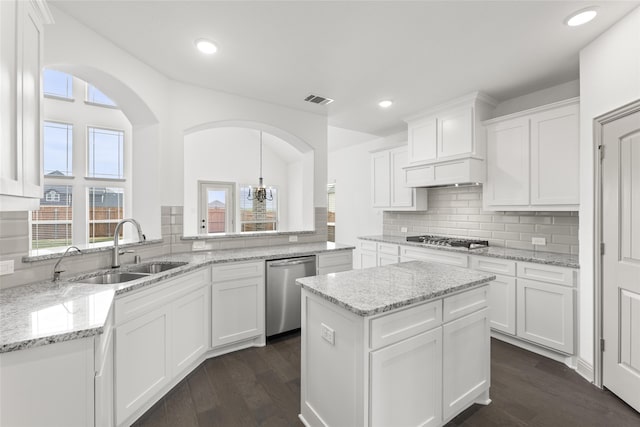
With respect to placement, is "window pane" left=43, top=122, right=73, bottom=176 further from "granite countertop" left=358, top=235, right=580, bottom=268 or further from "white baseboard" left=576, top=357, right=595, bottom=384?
"white baseboard" left=576, top=357, right=595, bottom=384

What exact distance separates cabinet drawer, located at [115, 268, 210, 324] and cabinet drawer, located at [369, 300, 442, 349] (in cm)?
146

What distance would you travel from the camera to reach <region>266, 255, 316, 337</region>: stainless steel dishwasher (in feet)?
9.55

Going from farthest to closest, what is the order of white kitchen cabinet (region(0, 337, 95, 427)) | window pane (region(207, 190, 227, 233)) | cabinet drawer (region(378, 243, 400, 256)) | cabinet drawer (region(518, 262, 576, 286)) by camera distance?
1. window pane (region(207, 190, 227, 233))
2. cabinet drawer (region(378, 243, 400, 256))
3. cabinet drawer (region(518, 262, 576, 286))
4. white kitchen cabinet (region(0, 337, 95, 427))

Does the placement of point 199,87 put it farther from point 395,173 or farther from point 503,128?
point 503,128

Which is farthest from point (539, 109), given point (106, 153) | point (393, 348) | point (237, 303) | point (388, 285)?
point (106, 153)

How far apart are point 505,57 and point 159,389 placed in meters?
3.89

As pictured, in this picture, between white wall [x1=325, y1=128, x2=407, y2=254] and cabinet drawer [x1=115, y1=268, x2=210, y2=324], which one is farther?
white wall [x1=325, y1=128, x2=407, y2=254]

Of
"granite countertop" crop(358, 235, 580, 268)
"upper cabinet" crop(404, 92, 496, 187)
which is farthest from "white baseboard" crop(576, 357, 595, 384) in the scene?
"upper cabinet" crop(404, 92, 496, 187)

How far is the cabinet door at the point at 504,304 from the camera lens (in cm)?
280

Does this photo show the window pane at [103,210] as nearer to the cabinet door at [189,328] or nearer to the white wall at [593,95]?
the cabinet door at [189,328]

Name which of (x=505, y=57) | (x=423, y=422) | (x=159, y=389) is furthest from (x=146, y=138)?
(x=505, y=57)

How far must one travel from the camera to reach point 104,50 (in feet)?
7.33

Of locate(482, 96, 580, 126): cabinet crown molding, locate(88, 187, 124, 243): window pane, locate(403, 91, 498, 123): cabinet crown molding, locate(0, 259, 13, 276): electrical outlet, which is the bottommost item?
locate(0, 259, 13, 276): electrical outlet

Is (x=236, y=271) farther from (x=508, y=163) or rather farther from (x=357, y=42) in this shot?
(x=508, y=163)
